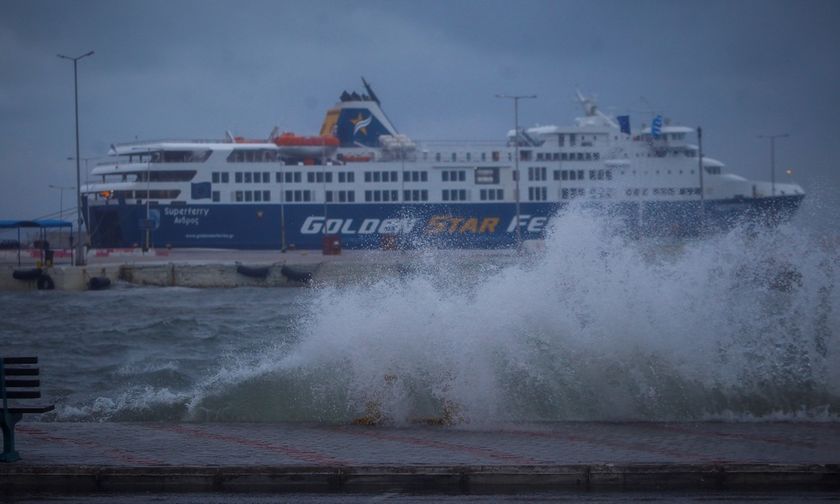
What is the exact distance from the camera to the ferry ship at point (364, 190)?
6556 cm

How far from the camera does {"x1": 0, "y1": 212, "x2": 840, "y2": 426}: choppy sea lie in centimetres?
1102

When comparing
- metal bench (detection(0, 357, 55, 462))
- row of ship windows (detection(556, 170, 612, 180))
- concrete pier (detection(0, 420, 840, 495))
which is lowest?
concrete pier (detection(0, 420, 840, 495))

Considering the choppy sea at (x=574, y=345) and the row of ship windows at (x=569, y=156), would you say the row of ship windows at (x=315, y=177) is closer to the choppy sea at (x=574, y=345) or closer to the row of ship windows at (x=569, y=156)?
the row of ship windows at (x=569, y=156)

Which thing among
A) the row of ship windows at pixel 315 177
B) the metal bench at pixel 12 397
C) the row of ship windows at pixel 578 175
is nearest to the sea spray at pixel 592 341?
the metal bench at pixel 12 397

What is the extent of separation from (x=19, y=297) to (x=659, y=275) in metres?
30.1

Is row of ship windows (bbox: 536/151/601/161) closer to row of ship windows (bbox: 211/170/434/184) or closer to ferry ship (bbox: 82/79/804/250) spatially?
ferry ship (bbox: 82/79/804/250)

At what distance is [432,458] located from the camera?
334 inches

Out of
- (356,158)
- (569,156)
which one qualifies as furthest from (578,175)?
(356,158)

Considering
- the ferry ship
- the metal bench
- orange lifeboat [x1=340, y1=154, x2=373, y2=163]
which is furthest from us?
orange lifeboat [x1=340, y1=154, x2=373, y2=163]

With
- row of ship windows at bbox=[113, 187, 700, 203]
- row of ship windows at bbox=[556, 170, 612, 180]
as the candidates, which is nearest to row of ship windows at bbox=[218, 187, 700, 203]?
row of ship windows at bbox=[113, 187, 700, 203]

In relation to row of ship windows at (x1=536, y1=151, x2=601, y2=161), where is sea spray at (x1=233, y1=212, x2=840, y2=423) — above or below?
below

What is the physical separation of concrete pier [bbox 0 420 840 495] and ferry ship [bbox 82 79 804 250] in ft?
177

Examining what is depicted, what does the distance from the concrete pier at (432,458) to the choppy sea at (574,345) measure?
2.78ft

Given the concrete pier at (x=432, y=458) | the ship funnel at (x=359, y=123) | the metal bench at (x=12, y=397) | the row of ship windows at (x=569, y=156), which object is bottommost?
the concrete pier at (x=432, y=458)
